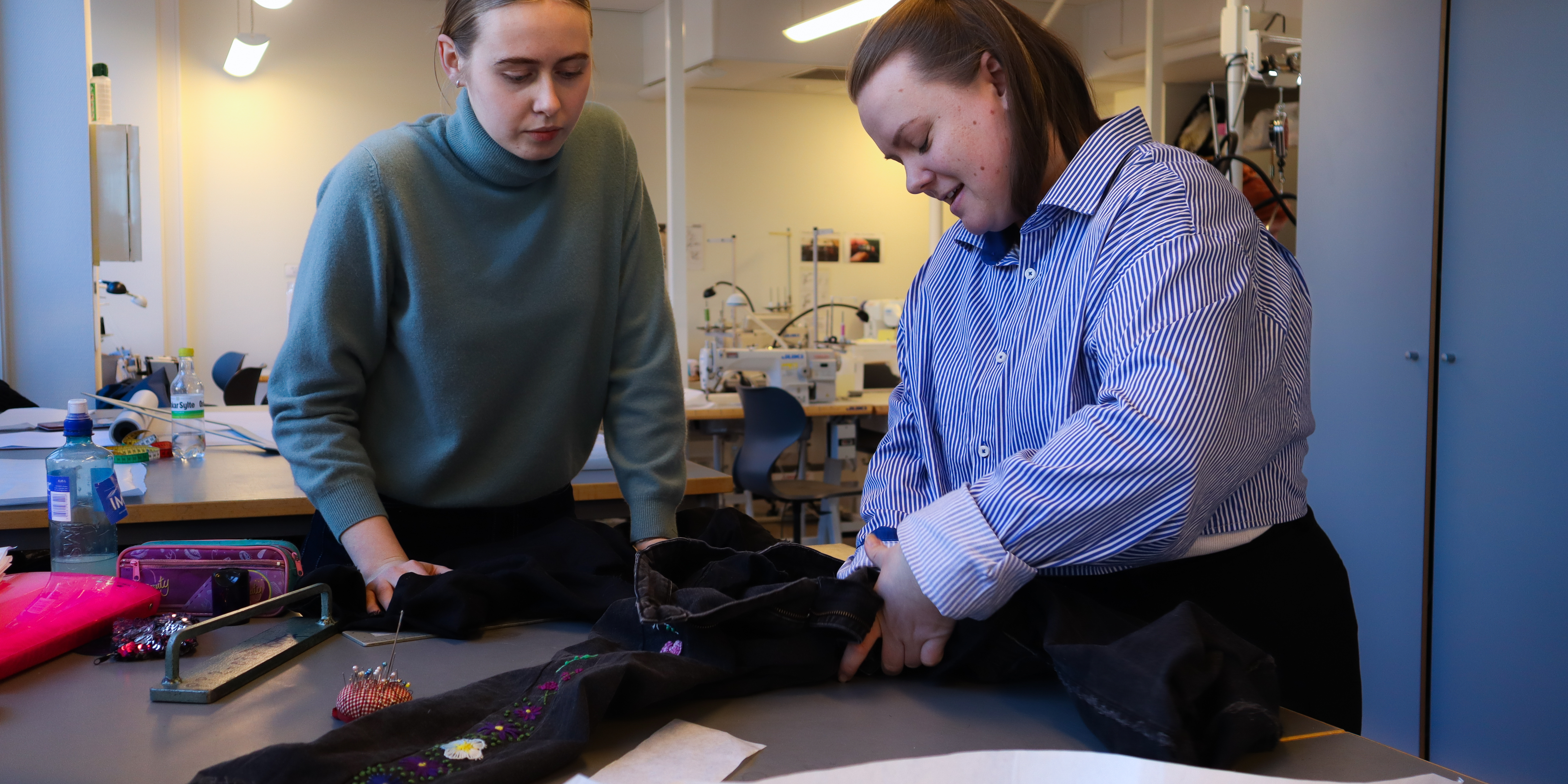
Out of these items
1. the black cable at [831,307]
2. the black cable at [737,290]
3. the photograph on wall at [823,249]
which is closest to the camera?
the black cable at [831,307]

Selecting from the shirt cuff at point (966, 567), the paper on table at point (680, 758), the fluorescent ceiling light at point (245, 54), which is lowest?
the paper on table at point (680, 758)

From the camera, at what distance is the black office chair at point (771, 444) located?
4.52 m

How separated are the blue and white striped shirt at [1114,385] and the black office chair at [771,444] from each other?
3.16 metres

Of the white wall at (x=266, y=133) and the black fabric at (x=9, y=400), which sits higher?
the white wall at (x=266, y=133)

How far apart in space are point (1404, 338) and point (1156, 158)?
79.2 inches

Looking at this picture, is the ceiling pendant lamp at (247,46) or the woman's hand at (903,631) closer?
the woman's hand at (903,631)

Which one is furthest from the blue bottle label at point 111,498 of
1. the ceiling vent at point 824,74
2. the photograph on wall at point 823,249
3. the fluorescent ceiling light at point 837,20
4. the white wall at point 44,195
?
the photograph on wall at point 823,249

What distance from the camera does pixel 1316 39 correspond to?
9.95ft

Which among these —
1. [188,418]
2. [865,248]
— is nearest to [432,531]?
[188,418]

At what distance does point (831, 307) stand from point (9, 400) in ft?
17.9

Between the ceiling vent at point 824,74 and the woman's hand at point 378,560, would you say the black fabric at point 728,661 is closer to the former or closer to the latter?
the woman's hand at point 378,560

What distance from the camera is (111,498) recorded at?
146 centimetres

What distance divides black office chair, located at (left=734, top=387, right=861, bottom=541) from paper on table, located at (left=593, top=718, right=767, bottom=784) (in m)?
3.59

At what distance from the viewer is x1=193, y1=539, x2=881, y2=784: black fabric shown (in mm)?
753
